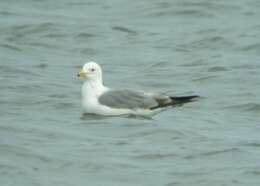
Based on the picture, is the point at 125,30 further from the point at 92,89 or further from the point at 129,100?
the point at 129,100

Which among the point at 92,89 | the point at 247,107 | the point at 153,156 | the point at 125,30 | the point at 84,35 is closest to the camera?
the point at 153,156

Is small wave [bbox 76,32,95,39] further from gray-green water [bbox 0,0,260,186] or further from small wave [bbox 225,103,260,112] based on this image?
small wave [bbox 225,103,260,112]

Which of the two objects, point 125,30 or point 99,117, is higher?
point 125,30

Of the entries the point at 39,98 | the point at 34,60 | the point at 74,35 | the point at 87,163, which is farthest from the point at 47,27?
the point at 87,163

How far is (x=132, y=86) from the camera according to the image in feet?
58.2

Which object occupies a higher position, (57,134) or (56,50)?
(56,50)

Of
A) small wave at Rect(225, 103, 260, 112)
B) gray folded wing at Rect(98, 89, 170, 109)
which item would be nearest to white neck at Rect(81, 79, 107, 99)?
gray folded wing at Rect(98, 89, 170, 109)

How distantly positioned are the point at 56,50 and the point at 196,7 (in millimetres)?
4519

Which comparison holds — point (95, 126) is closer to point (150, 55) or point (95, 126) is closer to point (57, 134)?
point (57, 134)

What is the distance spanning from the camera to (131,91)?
15.5 metres

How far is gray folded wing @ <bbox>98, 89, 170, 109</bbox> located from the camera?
1534cm

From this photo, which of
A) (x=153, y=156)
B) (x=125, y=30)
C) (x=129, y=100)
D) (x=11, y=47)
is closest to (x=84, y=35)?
(x=125, y=30)

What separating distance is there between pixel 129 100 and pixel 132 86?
2.40m

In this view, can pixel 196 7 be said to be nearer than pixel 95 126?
No
